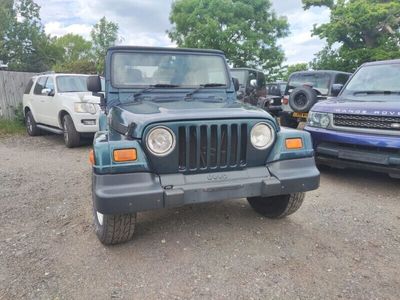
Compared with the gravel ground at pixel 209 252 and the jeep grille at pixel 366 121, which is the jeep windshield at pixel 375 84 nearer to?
the jeep grille at pixel 366 121

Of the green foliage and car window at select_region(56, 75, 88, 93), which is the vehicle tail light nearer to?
car window at select_region(56, 75, 88, 93)

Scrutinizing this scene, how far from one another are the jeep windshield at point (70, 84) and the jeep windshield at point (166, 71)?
474cm

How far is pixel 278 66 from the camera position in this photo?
2794cm

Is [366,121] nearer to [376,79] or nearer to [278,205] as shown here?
[376,79]

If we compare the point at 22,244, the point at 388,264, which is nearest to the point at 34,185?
the point at 22,244

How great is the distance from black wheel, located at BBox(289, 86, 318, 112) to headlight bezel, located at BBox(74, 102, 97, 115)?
4.35m

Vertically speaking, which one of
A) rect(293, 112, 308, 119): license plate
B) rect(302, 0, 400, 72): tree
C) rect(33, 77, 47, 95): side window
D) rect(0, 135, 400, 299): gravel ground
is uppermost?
rect(302, 0, 400, 72): tree

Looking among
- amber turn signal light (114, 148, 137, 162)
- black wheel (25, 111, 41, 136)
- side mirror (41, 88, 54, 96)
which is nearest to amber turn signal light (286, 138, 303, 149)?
amber turn signal light (114, 148, 137, 162)

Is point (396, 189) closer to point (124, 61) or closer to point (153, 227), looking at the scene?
point (153, 227)

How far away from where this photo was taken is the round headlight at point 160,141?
2.81 meters

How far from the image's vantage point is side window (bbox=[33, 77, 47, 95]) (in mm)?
9009

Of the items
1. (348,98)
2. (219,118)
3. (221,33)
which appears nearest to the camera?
(219,118)

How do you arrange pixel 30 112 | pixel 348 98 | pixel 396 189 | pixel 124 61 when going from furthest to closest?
pixel 30 112 → pixel 348 98 → pixel 396 189 → pixel 124 61

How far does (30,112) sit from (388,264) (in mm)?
9522
